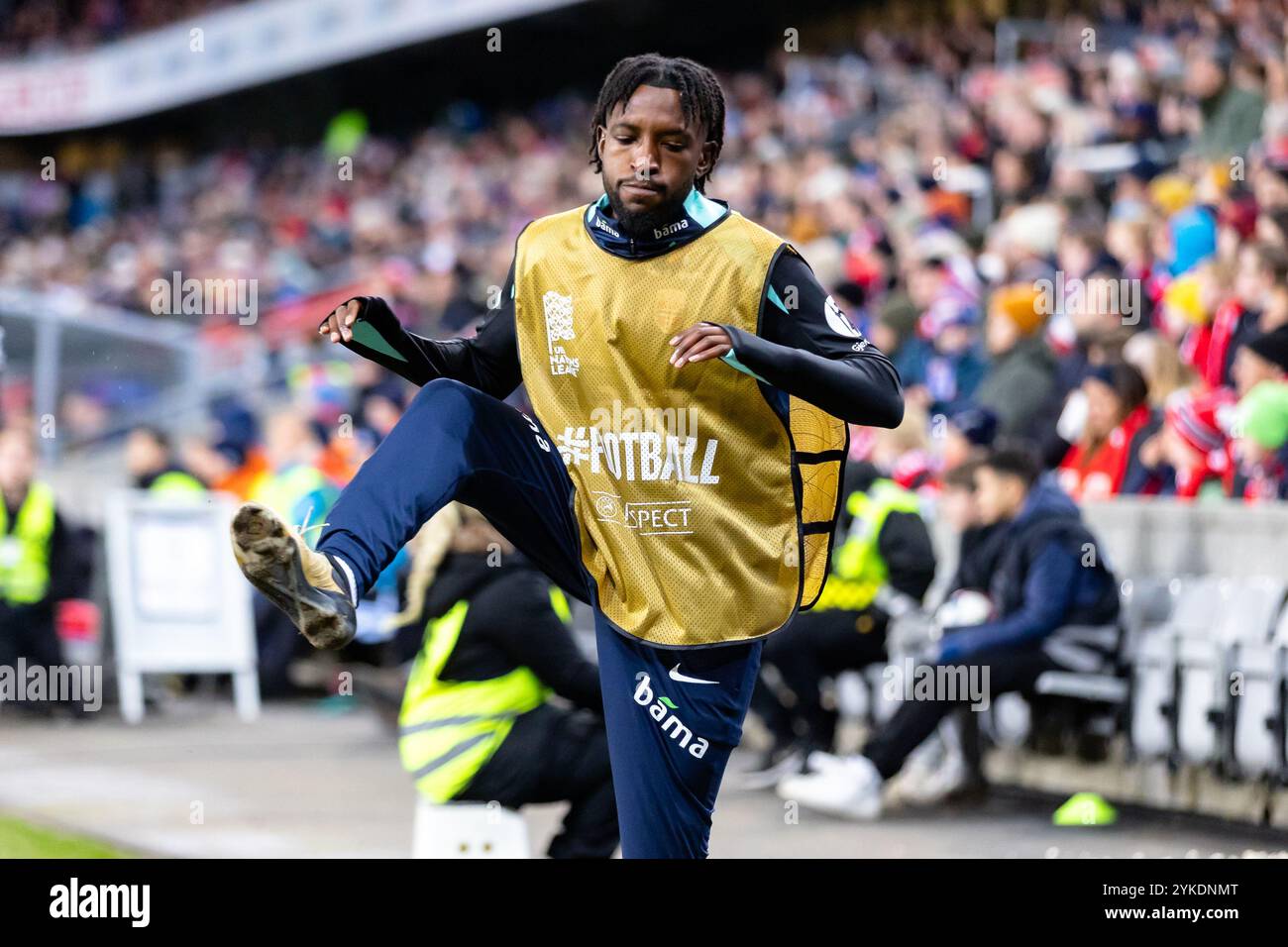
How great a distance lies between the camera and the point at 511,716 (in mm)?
6055

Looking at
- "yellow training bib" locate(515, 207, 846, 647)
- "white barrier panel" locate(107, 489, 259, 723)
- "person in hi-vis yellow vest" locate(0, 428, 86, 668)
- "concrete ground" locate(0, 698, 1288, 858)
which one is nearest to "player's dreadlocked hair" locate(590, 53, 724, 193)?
"yellow training bib" locate(515, 207, 846, 647)

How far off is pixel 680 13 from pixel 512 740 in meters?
22.5

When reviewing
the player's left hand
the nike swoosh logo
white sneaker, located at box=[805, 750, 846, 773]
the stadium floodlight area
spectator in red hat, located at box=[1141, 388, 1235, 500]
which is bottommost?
white sneaker, located at box=[805, 750, 846, 773]

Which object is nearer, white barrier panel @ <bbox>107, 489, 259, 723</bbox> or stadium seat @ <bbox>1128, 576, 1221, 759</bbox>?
stadium seat @ <bbox>1128, 576, 1221, 759</bbox>

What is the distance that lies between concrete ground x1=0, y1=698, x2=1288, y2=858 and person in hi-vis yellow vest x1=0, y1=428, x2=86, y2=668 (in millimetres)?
800

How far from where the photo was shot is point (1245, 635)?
7801mm

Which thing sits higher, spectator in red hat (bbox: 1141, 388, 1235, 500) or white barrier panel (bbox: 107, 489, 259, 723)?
spectator in red hat (bbox: 1141, 388, 1235, 500)

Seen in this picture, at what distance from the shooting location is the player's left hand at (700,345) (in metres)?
3.69

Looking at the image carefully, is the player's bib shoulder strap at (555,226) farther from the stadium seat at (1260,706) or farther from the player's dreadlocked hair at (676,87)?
the stadium seat at (1260,706)

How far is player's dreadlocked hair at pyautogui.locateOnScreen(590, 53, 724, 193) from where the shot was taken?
13.7 ft

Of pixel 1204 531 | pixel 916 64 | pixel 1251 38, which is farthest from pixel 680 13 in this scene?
pixel 1204 531

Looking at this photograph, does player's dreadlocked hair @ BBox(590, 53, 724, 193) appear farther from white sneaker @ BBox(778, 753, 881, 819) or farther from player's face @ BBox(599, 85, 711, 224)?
white sneaker @ BBox(778, 753, 881, 819)
